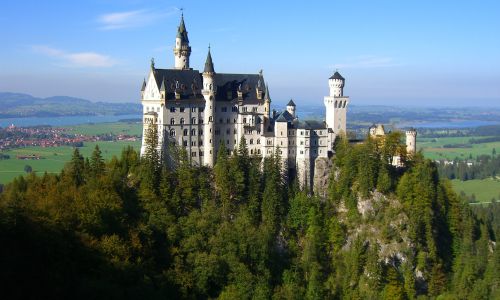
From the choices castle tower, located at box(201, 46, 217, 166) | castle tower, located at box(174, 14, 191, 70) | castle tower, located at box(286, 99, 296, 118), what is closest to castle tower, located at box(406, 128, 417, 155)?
castle tower, located at box(286, 99, 296, 118)

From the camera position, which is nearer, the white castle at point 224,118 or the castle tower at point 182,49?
the white castle at point 224,118

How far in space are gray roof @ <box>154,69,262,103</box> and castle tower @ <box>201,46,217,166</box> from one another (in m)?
1.41

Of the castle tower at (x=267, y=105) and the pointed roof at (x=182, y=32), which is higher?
→ the pointed roof at (x=182, y=32)

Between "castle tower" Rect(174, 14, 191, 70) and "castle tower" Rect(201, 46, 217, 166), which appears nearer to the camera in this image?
"castle tower" Rect(201, 46, 217, 166)

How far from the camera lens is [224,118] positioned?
3706 inches

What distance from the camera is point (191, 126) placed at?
9088cm

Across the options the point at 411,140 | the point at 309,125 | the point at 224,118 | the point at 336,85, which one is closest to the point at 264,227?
the point at 309,125

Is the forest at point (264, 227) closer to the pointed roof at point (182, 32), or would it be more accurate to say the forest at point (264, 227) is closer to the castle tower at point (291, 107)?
the castle tower at point (291, 107)

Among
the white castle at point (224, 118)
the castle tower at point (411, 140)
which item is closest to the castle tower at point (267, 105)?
the white castle at point (224, 118)

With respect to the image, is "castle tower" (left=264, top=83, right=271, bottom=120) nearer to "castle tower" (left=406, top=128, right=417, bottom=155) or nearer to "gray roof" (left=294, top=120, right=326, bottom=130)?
"gray roof" (left=294, top=120, right=326, bottom=130)

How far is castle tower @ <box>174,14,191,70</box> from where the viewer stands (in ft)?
312

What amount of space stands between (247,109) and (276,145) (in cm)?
789

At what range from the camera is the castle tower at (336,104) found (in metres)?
98.1

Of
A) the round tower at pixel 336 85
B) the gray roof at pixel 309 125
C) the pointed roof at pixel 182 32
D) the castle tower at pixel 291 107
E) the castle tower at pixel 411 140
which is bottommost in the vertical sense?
the castle tower at pixel 411 140
